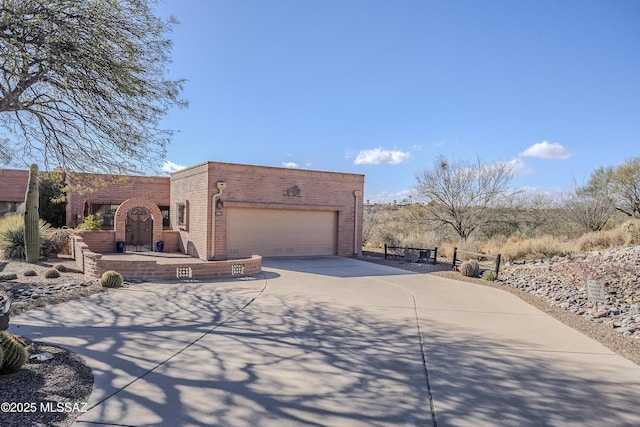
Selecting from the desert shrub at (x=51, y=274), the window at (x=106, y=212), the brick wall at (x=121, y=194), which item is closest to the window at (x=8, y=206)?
the brick wall at (x=121, y=194)

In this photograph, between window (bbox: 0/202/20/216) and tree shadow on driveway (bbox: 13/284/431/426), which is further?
window (bbox: 0/202/20/216)

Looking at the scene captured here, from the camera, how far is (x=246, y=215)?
1712 centimetres

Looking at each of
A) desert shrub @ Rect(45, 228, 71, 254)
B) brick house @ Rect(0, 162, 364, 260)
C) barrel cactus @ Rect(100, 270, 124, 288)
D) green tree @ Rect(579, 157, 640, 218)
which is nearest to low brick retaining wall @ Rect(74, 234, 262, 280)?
barrel cactus @ Rect(100, 270, 124, 288)

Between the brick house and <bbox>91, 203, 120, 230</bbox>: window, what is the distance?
4.62ft

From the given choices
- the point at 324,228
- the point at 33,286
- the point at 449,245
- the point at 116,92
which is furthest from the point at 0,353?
the point at 449,245

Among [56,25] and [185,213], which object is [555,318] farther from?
[185,213]

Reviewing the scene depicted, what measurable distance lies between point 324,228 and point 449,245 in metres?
6.43

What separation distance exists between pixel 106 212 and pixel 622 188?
29.0m

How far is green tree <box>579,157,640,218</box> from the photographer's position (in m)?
22.5

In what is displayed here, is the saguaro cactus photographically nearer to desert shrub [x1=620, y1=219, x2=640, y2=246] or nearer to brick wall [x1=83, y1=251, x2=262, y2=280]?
brick wall [x1=83, y1=251, x2=262, y2=280]

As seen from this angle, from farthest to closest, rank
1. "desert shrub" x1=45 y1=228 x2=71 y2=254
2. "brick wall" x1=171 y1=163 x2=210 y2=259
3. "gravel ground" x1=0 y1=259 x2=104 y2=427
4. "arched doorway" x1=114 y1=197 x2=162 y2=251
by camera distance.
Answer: "arched doorway" x1=114 y1=197 x2=162 y2=251 < "brick wall" x1=171 y1=163 x2=210 y2=259 < "desert shrub" x1=45 y1=228 x2=71 y2=254 < "gravel ground" x1=0 y1=259 x2=104 y2=427

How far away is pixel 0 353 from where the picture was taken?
399cm

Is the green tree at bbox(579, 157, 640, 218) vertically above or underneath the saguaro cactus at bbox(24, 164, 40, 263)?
above

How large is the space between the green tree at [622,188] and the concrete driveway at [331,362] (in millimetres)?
18349
